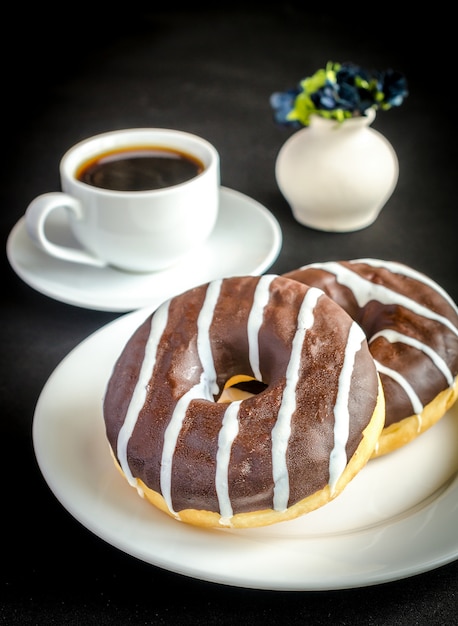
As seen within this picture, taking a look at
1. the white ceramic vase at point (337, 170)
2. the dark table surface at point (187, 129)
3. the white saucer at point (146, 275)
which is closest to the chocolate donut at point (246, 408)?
the dark table surface at point (187, 129)

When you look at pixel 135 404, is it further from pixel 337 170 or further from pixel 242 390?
pixel 337 170

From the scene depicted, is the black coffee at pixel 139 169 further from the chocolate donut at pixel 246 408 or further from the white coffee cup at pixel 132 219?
the chocolate donut at pixel 246 408

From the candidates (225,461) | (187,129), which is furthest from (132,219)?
(187,129)

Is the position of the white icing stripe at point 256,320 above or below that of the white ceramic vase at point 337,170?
above

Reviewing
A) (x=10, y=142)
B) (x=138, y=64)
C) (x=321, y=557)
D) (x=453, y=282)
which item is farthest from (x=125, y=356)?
(x=138, y=64)

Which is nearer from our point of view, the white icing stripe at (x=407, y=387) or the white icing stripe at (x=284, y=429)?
the white icing stripe at (x=284, y=429)

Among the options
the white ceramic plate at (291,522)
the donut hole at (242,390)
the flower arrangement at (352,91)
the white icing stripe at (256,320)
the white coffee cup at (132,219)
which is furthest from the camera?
the flower arrangement at (352,91)

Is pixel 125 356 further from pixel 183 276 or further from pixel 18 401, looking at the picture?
pixel 183 276
